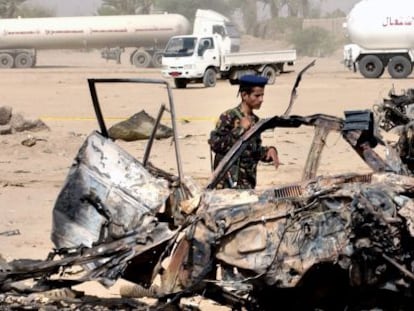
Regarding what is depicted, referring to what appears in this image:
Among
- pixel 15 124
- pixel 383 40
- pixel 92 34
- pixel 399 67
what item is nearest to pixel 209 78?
pixel 383 40

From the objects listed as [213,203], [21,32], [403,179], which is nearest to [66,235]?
[213,203]

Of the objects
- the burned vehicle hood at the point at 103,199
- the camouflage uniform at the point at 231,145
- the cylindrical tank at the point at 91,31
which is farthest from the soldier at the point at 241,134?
the cylindrical tank at the point at 91,31

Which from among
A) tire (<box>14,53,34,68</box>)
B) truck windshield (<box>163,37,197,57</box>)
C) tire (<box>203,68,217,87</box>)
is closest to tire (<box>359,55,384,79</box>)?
tire (<box>203,68,217,87</box>)

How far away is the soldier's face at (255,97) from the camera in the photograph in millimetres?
7380

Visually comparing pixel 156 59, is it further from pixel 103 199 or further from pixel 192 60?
pixel 103 199

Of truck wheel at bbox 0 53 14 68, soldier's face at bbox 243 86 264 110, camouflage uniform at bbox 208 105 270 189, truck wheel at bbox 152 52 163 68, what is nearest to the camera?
camouflage uniform at bbox 208 105 270 189

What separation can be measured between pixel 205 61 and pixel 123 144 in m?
16.6

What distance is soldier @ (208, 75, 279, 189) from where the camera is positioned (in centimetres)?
732

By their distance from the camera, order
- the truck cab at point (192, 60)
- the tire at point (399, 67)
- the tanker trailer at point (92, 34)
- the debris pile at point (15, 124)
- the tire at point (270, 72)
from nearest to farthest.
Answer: the debris pile at point (15, 124)
the truck cab at point (192, 60)
the tire at point (270, 72)
the tire at point (399, 67)
the tanker trailer at point (92, 34)

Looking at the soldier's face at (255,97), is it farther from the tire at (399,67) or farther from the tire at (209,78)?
the tire at (399,67)

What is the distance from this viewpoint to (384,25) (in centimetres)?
3834

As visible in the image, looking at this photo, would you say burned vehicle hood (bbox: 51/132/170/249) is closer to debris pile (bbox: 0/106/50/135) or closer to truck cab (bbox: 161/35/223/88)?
debris pile (bbox: 0/106/50/135)

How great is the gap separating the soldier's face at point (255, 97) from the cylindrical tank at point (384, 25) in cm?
3172

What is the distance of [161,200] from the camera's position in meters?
6.52
